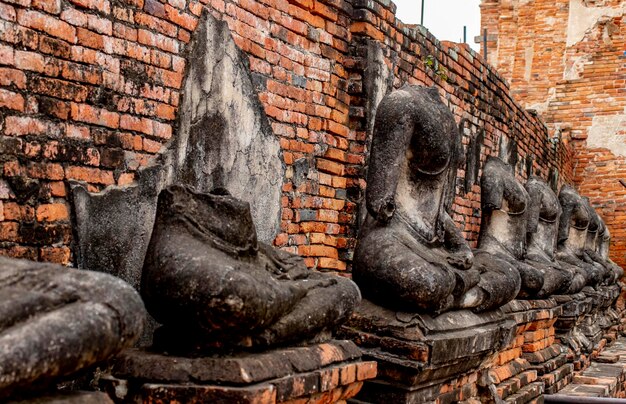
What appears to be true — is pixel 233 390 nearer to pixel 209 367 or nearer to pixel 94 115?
pixel 209 367

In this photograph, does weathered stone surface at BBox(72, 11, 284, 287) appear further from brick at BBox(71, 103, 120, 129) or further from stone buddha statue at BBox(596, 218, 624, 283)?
stone buddha statue at BBox(596, 218, 624, 283)

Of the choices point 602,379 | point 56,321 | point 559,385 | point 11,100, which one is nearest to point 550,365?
point 559,385

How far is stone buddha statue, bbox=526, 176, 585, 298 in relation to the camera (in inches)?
342

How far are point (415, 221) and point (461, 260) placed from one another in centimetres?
34

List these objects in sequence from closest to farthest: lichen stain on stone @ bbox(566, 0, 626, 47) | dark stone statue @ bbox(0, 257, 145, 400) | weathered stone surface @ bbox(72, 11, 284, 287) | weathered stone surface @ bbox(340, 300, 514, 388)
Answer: dark stone statue @ bbox(0, 257, 145, 400), weathered stone surface @ bbox(72, 11, 284, 287), weathered stone surface @ bbox(340, 300, 514, 388), lichen stain on stone @ bbox(566, 0, 626, 47)

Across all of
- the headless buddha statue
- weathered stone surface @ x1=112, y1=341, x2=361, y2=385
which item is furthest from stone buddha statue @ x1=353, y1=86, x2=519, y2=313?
the headless buddha statue

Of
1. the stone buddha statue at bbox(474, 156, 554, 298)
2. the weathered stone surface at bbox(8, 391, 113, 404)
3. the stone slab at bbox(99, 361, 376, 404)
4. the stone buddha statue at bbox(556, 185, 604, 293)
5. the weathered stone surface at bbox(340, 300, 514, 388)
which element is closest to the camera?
the weathered stone surface at bbox(8, 391, 113, 404)

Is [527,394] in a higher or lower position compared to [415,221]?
lower

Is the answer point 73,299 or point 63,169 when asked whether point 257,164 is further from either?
point 73,299

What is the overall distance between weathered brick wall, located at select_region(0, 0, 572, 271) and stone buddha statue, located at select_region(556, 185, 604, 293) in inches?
114

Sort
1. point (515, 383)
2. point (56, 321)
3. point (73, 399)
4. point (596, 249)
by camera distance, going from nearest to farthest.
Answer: point (56, 321), point (73, 399), point (515, 383), point (596, 249)

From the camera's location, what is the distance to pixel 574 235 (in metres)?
11.7

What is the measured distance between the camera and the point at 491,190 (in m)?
8.01

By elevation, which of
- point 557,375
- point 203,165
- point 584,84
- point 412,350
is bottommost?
point 557,375
